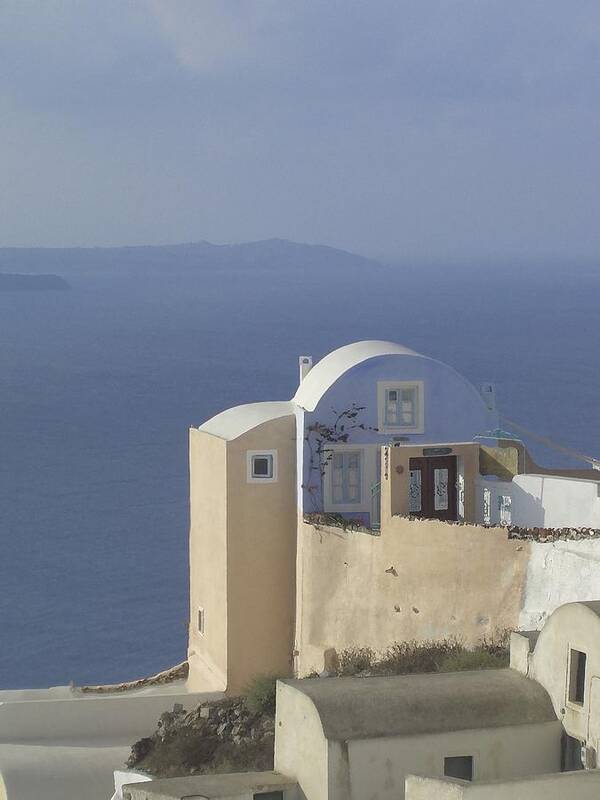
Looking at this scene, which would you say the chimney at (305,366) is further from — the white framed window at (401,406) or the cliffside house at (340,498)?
the white framed window at (401,406)

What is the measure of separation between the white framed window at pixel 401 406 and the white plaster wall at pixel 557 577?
212 inches

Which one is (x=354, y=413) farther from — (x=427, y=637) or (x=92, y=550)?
(x=92, y=550)

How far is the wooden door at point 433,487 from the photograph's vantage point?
27609 millimetres

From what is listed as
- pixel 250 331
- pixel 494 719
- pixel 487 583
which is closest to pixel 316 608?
pixel 487 583

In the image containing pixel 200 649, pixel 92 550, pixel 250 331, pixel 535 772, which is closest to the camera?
pixel 535 772

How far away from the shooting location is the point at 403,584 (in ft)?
86.4

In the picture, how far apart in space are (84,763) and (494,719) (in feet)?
31.6

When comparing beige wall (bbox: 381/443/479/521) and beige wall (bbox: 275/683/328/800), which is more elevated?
beige wall (bbox: 381/443/479/521)

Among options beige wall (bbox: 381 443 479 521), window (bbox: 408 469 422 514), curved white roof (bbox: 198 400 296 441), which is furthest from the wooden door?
curved white roof (bbox: 198 400 296 441)

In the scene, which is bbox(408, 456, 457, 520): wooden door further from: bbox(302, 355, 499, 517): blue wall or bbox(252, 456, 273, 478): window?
bbox(252, 456, 273, 478): window

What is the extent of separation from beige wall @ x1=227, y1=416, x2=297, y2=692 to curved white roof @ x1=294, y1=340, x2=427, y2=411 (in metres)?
0.61

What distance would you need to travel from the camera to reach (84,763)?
88.7 ft

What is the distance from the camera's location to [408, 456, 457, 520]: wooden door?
2761cm

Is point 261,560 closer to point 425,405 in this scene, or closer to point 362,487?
point 362,487
